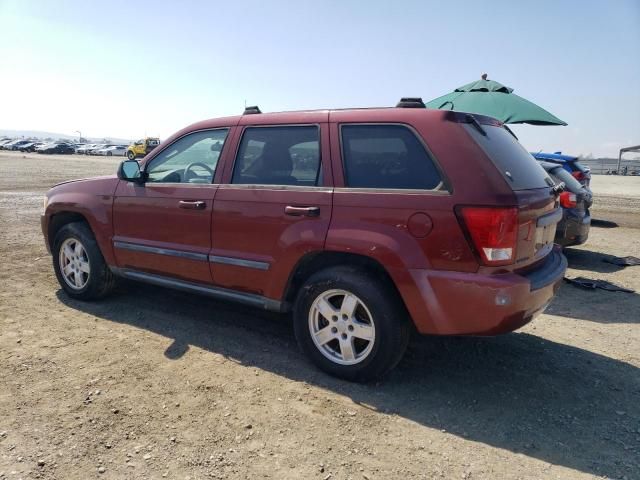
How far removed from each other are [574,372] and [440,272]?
161cm

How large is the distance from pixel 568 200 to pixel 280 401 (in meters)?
5.21

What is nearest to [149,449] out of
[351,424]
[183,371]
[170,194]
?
[183,371]

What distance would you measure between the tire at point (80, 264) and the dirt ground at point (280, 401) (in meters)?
0.19

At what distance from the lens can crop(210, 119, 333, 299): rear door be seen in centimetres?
342

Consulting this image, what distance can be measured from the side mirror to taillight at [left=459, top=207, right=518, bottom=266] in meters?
2.97

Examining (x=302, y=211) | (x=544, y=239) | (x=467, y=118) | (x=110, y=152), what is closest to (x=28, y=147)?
(x=110, y=152)

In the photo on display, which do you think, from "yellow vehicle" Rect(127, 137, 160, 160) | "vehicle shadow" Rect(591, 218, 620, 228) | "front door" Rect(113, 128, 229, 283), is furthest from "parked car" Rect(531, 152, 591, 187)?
"yellow vehicle" Rect(127, 137, 160, 160)

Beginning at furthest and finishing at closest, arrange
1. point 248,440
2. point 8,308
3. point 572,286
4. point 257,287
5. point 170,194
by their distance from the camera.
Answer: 1. point 572,286
2. point 8,308
3. point 170,194
4. point 257,287
5. point 248,440

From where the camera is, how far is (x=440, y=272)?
9.68ft

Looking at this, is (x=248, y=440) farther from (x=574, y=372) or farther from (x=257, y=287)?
(x=574, y=372)

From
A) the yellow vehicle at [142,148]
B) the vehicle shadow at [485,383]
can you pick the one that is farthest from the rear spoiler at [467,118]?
the yellow vehicle at [142,148]

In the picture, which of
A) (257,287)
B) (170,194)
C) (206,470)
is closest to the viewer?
(206,470)

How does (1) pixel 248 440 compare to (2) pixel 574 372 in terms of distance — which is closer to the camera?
(1) pixel 248 440

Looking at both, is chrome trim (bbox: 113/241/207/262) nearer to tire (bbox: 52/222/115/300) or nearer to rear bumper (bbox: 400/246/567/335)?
tire (bbox: 52/222/115/300)
